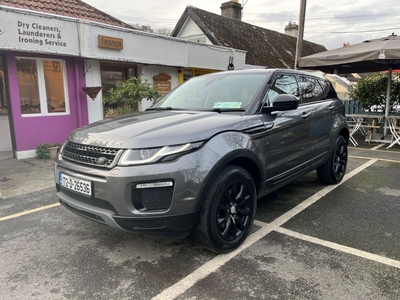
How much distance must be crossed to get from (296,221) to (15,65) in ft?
22.1

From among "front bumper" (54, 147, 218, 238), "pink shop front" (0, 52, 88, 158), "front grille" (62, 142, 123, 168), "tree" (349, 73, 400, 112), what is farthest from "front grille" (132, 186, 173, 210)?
"tree" (349, 73, 400, 112)

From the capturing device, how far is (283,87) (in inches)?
148

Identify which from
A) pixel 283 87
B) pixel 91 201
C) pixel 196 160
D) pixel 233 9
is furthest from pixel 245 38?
pixel 91 201

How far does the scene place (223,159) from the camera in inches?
105

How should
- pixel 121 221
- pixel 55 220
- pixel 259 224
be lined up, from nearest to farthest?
pixel 121 221
pixel 259 224
pixel 55 220

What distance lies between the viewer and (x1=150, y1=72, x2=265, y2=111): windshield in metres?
3.38

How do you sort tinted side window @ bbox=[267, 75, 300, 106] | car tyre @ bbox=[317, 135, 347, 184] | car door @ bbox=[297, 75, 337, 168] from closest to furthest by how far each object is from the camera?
tinted side window @ bbox=[267, 75, 300, 106]
car door @ bbox=[297, 75, 337, 168]
car tyre @ bbox=[317, 135, 347, 184]

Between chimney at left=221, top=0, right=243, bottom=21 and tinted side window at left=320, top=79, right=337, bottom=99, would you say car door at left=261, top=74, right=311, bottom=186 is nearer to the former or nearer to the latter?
tinted side window at left=320, top=79, right=337, bottom=99

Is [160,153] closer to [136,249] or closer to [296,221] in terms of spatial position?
[136,249]

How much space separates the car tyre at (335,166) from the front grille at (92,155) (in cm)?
336

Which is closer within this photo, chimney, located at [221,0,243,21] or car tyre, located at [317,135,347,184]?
car tyre, located at [317,135,347,184]

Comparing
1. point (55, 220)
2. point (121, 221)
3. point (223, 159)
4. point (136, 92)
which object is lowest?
point (55, 220)

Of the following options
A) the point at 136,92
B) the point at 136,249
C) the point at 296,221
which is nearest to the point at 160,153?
the point at 136,249

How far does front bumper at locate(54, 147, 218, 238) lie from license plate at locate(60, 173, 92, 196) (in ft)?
0.22
